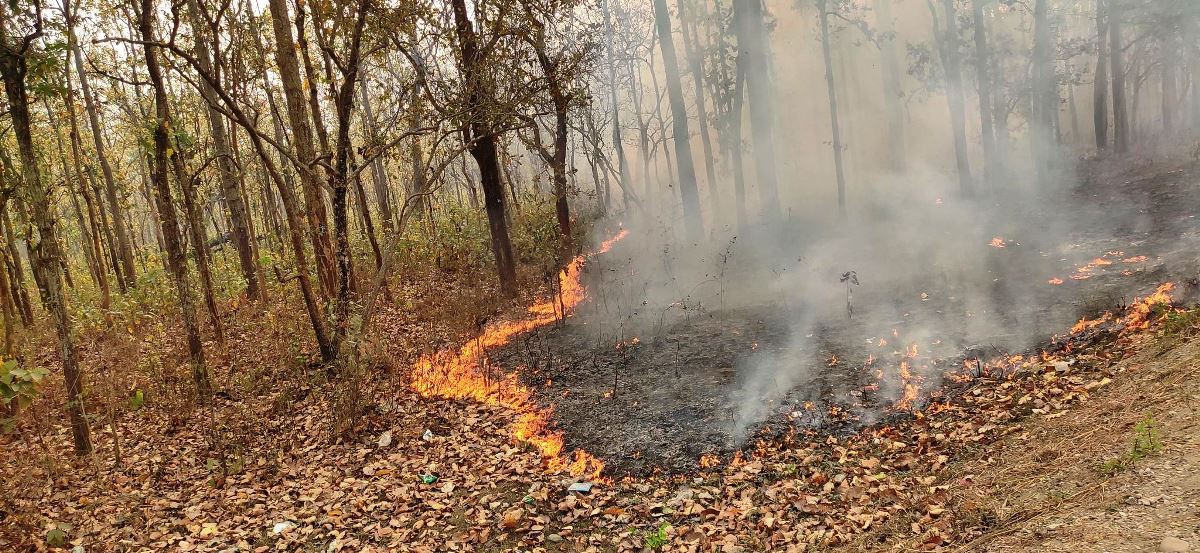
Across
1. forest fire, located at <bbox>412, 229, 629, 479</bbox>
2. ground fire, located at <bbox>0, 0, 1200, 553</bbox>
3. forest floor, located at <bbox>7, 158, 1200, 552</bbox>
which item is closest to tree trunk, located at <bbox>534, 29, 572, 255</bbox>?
ground fire, located at <bbox>0, 0, 1200, 553</bbox>

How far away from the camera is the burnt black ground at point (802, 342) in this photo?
7.84 m

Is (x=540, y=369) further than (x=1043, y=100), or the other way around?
(x=1043, y=100)

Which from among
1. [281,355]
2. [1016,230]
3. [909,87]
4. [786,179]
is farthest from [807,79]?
[281,355]

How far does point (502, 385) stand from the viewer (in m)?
10.1

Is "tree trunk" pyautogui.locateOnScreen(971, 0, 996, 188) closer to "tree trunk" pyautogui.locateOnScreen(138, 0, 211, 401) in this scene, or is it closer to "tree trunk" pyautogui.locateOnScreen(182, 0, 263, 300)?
"tree trunk" pyautogui.locateOnScreen(182, 0, 263, 300)

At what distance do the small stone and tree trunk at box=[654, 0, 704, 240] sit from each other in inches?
680

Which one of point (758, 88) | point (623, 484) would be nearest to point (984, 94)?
point (758, 88)

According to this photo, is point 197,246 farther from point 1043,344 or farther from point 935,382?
point 1043,344

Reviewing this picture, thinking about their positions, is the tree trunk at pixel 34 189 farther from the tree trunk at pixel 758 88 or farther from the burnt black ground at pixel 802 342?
the tree trunk at pixel 758 88

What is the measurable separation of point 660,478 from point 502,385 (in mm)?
4000

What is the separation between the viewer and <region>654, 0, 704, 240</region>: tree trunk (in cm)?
2005

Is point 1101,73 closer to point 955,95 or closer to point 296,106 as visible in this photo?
point 955,95

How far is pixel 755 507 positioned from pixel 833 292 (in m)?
8.78

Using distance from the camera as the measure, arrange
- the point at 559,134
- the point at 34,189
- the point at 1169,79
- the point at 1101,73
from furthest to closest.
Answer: the point at 1169,79 < the point at 1101,73 < the point at 559,134 < the point at 34,189
